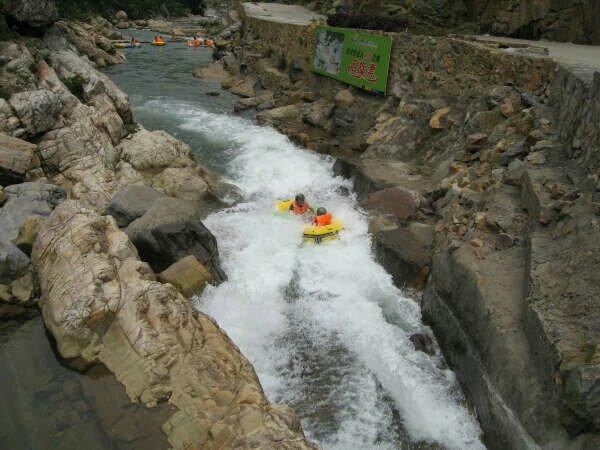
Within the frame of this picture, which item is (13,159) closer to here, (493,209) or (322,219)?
(322,219)

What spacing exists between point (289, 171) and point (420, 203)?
5.56 m

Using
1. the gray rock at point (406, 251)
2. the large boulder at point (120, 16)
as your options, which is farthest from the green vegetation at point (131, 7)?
the gray rock at point (406, 251)

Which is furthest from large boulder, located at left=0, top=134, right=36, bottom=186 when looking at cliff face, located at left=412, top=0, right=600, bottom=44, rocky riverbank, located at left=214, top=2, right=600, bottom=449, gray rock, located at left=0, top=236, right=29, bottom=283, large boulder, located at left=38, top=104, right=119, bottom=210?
cliff face, located at left=412, top=0, right=600, bottom=44

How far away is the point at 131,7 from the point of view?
55562mm

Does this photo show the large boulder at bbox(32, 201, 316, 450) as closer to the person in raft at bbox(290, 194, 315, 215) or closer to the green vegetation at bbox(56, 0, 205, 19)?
the person in raft at bbox(290, 194, 315, 215)

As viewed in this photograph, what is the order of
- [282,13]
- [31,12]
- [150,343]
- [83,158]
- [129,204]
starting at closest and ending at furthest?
[150,343], [129,204], [83,158], [31,12], [282,13]

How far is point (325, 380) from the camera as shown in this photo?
28.2ft

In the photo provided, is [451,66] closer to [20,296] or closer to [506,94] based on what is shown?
[506,94]

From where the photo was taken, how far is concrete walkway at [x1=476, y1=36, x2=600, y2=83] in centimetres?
1180

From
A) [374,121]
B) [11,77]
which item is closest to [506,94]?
[374,121]

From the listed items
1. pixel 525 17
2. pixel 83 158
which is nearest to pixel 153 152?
pixel 83 158

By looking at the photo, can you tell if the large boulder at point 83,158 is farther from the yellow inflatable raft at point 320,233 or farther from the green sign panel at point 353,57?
the green sign panel at point 353,57

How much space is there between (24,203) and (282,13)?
1053 inches

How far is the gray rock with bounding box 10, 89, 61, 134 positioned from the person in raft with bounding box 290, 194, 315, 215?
779 centimetres
